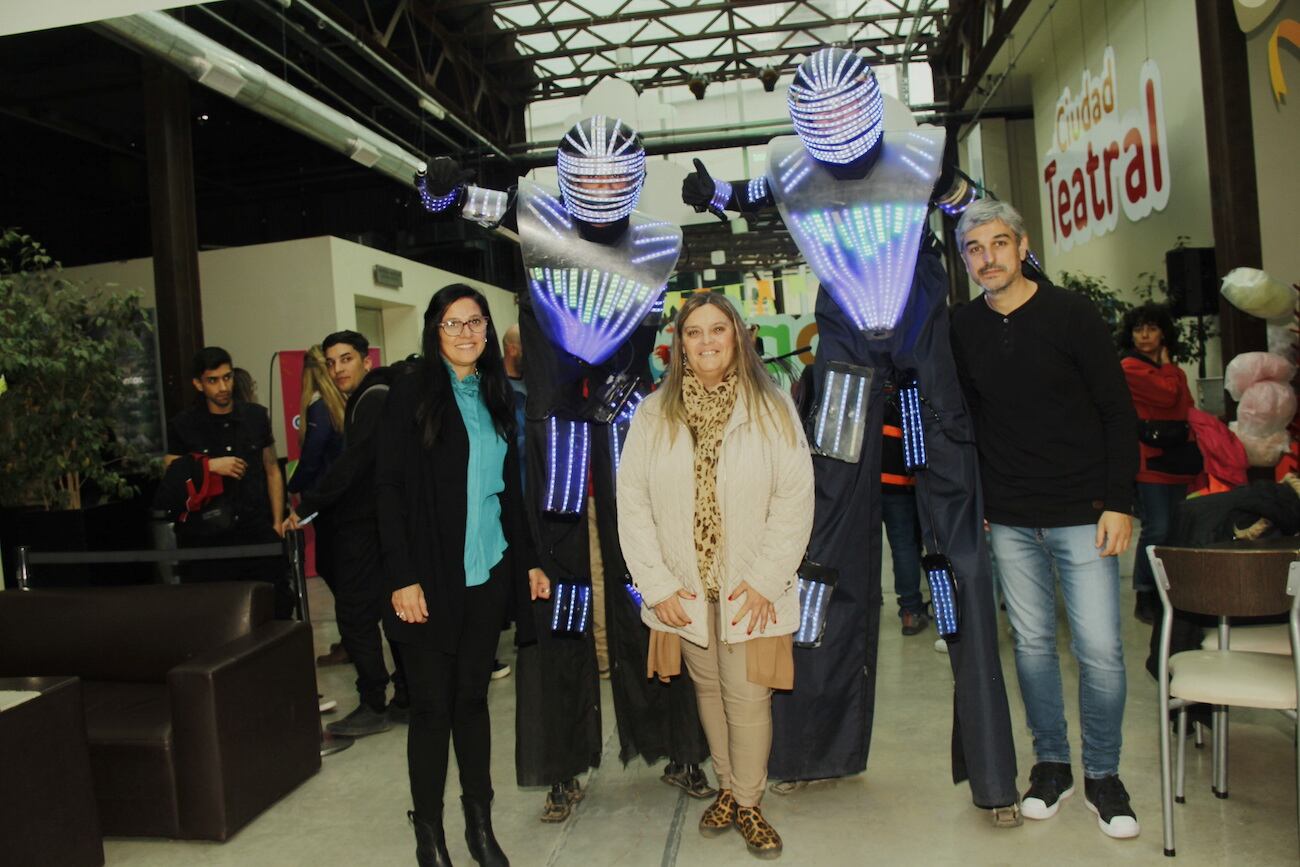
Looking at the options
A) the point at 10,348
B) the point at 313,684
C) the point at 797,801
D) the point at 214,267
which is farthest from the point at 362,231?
the point at 797,801

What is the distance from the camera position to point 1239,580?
2.12 meters

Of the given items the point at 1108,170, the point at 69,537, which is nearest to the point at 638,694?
the point at 69,537

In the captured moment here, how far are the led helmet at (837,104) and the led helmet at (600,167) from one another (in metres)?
0.44

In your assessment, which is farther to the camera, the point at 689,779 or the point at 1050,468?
the point at 689,779

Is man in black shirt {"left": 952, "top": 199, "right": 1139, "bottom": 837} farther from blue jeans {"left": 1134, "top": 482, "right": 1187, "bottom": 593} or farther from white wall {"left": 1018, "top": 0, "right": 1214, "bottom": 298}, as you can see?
white wall {"left": 1018, "top": 0, "right": 1214, "bottom": 298}

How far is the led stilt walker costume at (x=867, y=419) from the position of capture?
7.97 feet

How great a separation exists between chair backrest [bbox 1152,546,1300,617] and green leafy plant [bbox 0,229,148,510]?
531 centimetres

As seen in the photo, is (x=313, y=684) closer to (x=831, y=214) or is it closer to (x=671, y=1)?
(x=831, y=214)

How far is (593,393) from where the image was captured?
2650 mm

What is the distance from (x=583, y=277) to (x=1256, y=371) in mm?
2616

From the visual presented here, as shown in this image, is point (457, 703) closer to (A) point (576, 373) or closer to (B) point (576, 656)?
(B) point (576, 656)

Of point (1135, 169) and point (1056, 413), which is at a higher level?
point (1135, 169)

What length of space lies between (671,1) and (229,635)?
9284mm

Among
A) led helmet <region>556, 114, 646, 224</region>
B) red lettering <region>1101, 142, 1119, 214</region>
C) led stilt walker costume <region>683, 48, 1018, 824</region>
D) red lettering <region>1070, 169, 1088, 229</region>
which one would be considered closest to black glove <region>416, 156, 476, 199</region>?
led helmet <region>556, 114, 646, 224</region>
